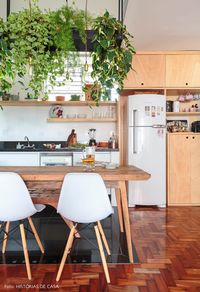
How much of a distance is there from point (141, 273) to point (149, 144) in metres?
2.30

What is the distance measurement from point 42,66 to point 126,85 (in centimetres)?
211

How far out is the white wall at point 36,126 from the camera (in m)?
4.54

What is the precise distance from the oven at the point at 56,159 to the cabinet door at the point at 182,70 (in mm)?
2046

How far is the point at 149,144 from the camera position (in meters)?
3.96

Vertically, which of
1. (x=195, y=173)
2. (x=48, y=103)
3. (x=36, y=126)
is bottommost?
(x=195, y=173)

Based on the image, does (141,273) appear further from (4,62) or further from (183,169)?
(183,169)

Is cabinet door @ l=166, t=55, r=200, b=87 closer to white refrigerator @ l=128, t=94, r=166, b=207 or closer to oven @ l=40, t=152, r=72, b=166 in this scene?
white refrigerator @ l=128, t=94, r=166, b=207

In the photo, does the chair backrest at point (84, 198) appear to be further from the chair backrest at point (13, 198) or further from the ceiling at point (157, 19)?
the ceiling at point (157, 19)

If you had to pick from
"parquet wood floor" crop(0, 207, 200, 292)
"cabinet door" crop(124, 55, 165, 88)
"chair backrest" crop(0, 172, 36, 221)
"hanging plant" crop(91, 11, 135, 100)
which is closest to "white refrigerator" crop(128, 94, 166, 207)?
"cabinet door" crop(124, 55, 165, 88)

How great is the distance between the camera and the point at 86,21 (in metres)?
2.22

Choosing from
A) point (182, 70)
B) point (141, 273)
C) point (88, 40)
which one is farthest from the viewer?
point (182, 70)

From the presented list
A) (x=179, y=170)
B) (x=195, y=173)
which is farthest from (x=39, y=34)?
(x=195, y=173)

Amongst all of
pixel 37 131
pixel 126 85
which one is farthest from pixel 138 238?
pixel 37 131

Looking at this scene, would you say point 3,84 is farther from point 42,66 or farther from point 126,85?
point 126,85
